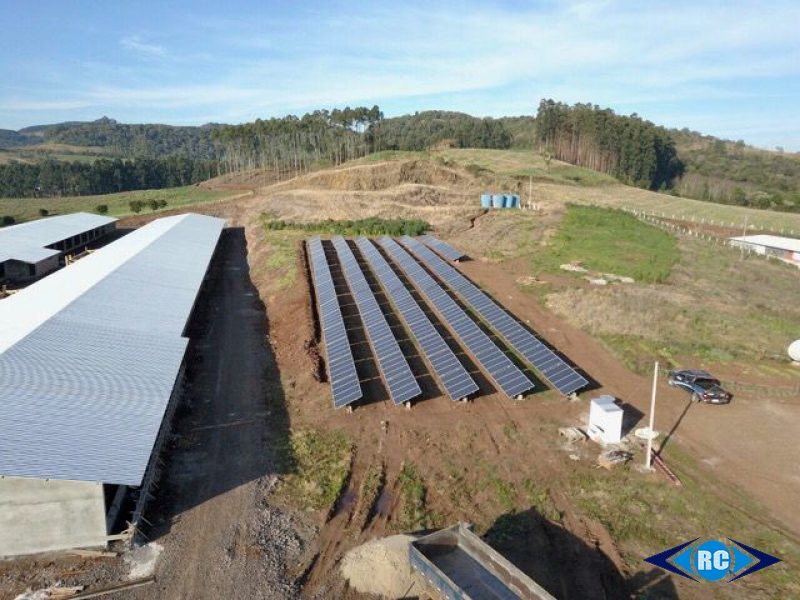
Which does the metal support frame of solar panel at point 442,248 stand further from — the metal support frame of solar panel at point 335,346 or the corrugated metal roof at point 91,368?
the corrugated metal roof at point 91,368

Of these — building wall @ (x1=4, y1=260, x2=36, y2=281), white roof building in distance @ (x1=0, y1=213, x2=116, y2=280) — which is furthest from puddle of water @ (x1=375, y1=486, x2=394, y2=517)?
building wall @ (x1=4, y1=260, x2=36, y2=281)

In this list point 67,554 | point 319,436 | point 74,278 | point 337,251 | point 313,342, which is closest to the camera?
point 67,554

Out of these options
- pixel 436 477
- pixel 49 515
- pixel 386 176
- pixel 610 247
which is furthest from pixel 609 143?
pixel 49 515

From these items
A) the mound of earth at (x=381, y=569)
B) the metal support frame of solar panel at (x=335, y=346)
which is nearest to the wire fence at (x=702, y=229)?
the metal support frame of solar panel at (x=335, y=346)

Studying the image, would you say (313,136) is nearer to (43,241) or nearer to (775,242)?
(43,241)

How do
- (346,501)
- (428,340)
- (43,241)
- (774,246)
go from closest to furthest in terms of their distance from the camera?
(346,501) < (428,340) < (43,241) < (774,246)

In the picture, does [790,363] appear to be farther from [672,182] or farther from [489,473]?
[672,182]

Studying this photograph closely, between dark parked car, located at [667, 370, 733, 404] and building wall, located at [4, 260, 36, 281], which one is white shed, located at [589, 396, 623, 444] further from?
building wall, located at [4, 260, 36, 281]

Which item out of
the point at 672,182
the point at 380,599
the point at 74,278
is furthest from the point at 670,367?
the point at 672,182
